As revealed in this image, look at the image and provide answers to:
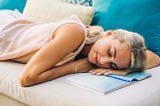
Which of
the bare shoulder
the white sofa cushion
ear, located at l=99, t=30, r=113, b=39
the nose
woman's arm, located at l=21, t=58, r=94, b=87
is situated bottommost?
the bare shoulder

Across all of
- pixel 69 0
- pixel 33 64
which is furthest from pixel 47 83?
pixel 69 0

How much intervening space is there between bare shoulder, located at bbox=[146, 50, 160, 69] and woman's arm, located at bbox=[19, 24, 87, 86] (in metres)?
0.43

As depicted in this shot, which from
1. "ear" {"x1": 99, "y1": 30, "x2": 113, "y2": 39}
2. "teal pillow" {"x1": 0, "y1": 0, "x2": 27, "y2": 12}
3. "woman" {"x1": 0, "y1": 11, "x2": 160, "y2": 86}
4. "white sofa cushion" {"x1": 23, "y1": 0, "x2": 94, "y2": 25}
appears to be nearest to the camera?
"woman" {"x1": 0, "y1": 11, "x2": 160, "y2": 86}

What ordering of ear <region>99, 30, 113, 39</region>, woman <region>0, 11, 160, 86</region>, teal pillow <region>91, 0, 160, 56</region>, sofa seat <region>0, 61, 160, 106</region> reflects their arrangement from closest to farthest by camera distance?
sofa seat <region>0, 61, 160, 106</region> < woman <region>0, 11, 160, 86</region> < ear <region>99, 30, 113, 39</region> < teal pillow <region>91, 0, 160, 56</region>

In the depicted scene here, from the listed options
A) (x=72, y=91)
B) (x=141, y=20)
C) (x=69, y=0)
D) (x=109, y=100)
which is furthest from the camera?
(x=69, y=0)

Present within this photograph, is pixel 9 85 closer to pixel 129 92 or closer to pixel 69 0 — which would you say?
pixel 129 92

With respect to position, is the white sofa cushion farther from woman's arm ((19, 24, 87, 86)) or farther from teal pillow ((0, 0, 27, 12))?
woman's arm ((19, 24, 87, 86))

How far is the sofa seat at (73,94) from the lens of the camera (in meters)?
1.26

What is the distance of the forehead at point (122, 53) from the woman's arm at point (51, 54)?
199 mm

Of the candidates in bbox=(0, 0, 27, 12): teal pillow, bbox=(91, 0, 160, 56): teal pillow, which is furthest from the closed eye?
bbox=(0, 0, 27, 12): teal pillow

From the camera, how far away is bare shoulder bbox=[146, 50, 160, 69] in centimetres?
174

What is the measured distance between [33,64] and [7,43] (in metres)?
0.47

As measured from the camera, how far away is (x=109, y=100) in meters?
1.25

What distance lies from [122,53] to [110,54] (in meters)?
0.06
